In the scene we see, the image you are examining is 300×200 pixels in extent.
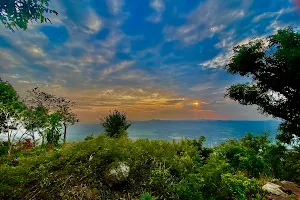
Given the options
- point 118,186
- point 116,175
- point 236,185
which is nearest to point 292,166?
point 236,185

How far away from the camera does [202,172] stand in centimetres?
513

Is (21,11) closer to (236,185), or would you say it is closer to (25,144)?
(236,185)

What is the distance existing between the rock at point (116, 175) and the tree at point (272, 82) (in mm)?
8962

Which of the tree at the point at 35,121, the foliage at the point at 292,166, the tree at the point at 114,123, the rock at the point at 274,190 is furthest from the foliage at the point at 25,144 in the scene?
the foliage at the point at 292,166

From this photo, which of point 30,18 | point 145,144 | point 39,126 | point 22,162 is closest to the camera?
point 22,162

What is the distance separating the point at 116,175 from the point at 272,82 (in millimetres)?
10108

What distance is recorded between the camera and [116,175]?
488 centimetres

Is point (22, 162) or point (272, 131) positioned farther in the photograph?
point (272, 131)

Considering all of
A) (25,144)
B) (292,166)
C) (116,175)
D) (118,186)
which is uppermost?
(116,175)

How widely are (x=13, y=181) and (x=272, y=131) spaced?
41.1ft

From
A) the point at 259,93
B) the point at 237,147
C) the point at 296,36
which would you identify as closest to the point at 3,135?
the point at 237,147

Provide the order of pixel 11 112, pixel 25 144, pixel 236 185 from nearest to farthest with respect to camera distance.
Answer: pixel 236 185 < pixel 11 112 < pixel 25 144

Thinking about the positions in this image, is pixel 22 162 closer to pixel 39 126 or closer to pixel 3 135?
pixel 39 126

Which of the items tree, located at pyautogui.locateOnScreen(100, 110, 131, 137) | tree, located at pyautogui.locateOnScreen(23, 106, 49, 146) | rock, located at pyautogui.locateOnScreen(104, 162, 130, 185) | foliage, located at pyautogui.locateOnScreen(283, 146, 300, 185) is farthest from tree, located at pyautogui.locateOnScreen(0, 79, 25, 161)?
foliage, located at pyautogui.locateOnScreen(283, 146, 300, 185)
